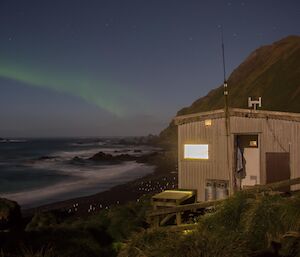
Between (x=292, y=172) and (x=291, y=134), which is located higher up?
(x=291, y=134)

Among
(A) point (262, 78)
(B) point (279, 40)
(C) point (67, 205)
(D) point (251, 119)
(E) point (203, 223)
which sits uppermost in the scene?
(B) point (279, 40)

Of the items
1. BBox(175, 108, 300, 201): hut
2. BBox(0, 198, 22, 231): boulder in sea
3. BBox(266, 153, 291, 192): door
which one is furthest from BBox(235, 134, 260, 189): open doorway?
BBox(0, 198, 22, 231): boulder in sea

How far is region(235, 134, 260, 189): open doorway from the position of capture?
56.2 ft

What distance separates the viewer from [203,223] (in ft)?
32.8

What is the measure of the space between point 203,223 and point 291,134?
8.06 meters

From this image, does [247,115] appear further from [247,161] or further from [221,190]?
[221,190]

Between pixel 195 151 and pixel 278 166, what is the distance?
154 inches

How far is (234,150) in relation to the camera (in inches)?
667

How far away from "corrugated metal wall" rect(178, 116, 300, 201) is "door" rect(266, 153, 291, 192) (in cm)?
18

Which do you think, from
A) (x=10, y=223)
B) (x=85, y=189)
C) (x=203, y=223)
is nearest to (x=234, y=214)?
(x=203, y=223)

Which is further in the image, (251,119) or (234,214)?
(251,119)

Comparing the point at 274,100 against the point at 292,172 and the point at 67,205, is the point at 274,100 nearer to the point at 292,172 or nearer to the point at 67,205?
the point at 67,205

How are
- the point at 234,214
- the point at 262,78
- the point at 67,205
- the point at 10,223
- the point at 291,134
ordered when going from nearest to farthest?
the point at 234,214 → the point at 291,134 → the point at 10,223 → the point at 67,205 → the point at 262,78

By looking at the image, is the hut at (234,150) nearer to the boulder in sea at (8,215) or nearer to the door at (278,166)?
the door at (278,166)
